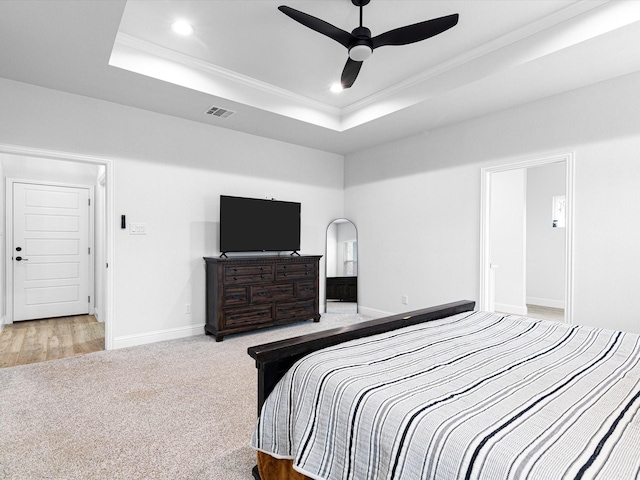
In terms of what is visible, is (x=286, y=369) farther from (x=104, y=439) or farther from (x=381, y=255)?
(x=381, y=255)

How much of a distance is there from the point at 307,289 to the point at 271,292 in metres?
0.59

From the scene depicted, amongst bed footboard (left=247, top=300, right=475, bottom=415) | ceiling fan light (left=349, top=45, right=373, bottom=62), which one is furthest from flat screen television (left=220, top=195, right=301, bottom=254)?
bed footboard (left=247, top=300, right=475, bottom=415)

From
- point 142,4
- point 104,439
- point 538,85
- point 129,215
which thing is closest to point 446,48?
point 538,85

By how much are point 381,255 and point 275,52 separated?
119 inches

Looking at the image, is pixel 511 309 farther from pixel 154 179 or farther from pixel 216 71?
pixel 154 179

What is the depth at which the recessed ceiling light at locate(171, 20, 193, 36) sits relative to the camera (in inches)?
108

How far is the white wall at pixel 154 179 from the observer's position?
3357 mm

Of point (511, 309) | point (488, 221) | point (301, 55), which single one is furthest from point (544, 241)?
point (301, 55)

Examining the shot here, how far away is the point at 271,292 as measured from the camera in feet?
14.4

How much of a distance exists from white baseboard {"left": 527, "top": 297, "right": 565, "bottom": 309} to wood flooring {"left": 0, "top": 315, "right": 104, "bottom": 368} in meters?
6.63

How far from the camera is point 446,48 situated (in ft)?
10.2

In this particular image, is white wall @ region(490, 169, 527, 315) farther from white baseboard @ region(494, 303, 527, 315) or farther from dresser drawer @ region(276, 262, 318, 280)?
dresser drawer @ region(276, 262, 318, 280)

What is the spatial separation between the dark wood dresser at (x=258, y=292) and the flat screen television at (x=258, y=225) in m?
0.25

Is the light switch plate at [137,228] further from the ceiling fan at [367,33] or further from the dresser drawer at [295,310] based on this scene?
the ceiling fan at [367,33]
